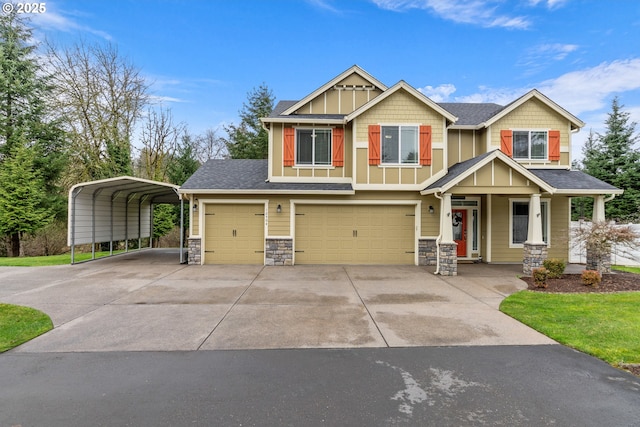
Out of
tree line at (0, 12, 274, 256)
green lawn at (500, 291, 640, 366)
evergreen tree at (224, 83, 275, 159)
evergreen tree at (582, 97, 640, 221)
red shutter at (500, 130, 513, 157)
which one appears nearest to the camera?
green lawn at (500, 291, 640, 366)

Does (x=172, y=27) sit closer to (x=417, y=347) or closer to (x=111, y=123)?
(x=111, y=123)

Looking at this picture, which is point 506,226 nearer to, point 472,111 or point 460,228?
point 460,228

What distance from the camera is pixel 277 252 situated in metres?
11.3

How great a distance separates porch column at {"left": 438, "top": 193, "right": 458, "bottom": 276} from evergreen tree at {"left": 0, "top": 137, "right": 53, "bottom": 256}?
16.9m

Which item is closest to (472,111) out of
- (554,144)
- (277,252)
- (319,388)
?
(554,144)

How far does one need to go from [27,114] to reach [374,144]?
17049mm

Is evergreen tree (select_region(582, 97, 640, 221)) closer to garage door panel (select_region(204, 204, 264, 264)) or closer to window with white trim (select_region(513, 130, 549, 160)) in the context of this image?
window with white trim (select_region(513, 130, 549, 160))

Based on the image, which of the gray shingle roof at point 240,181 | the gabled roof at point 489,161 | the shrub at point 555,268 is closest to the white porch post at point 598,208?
the gabled roof at point 489,161

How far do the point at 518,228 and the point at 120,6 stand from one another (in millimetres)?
19617

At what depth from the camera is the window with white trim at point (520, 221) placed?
12.2 m

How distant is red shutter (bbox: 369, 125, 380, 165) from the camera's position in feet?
36.9

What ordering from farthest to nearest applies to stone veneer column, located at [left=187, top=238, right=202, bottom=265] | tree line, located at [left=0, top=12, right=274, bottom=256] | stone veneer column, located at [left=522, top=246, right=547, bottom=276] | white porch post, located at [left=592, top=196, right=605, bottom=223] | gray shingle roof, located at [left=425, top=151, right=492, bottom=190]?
tree line, located at [left=0, top=12, right=274, bottom=256] → stone veneer column, located at [left=187, top=238, right=202, bottom=265] → white porch post, located at [left=592, top=196, right=605, bottom=223] → gray shingle roof, located at [left=425, top=151, right=492, bottom=190] → stone veneer column, located at [left=522, top=246, right=547, bottom=276]

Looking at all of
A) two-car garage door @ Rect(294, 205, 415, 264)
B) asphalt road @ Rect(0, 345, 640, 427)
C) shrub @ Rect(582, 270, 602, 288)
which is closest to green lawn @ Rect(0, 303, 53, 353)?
asphalt road @ Rect(0, 345, 640, 427)

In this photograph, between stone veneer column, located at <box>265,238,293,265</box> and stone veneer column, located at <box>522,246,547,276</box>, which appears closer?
stone veneer column, located at <box>522,246,547,276</box>
